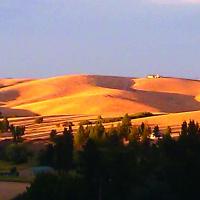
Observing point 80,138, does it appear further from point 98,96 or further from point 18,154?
point 98,96

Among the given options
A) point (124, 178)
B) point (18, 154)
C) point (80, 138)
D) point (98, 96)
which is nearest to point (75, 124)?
point (18, 154)

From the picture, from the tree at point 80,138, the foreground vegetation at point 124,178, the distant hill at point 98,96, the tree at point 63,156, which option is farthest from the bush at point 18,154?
the distant hill at point 98,96

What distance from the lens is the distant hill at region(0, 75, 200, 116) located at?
370ft

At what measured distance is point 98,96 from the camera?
123250mm

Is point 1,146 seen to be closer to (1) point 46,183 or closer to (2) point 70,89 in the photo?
(1) point 46,183

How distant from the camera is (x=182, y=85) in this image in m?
158

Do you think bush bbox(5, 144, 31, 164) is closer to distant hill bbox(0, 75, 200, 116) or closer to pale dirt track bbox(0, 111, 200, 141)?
pale dirt track bbox(0, 111, 200, 141)

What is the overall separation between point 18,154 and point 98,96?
7228 centimetres

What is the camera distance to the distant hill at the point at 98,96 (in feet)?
370

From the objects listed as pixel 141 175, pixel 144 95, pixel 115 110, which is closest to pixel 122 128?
pixel 141 175

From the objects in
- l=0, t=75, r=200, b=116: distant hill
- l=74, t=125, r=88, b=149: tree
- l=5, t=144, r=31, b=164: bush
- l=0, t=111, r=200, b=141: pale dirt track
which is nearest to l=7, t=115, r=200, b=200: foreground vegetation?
l=74, t=125, r=88, b=149: tree

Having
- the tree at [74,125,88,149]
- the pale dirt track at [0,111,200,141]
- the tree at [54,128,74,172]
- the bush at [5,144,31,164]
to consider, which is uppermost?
the pale dirt track at [0,111,200,141]

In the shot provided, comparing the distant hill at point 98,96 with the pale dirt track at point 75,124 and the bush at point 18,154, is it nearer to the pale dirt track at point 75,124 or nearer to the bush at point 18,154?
the pale dirt track at point 75,124

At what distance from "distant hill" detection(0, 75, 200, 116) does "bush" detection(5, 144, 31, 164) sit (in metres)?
48.2
